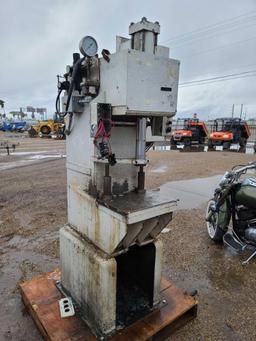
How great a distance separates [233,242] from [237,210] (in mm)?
365

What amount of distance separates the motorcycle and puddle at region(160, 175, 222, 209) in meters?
1.29

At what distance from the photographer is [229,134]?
1277 cm

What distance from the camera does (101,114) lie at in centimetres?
143

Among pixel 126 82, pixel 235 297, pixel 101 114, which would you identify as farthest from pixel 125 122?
pixel 235 297

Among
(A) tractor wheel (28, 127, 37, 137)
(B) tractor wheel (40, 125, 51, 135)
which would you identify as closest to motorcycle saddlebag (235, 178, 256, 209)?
(B) tractor wheel (40, 125, 51, 135)

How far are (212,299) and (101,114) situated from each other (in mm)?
1767

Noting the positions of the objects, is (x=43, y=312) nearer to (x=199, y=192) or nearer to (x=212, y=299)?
(x=212, y=299)

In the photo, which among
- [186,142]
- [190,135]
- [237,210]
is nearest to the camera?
[237,210]

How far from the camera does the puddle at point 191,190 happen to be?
438cm

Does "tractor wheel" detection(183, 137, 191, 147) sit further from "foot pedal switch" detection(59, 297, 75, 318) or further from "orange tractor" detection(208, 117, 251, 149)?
"foot pedal switch" detection(59, 297, 75, 318)

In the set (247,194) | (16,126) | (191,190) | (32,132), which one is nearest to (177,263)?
(247,194)

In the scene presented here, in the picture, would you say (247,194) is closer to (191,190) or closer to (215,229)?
(215,229)

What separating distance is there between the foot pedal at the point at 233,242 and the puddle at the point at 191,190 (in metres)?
1.28

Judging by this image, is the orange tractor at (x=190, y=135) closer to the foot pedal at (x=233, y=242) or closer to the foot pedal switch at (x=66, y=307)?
the foot pedal at (x=233, y=242)
